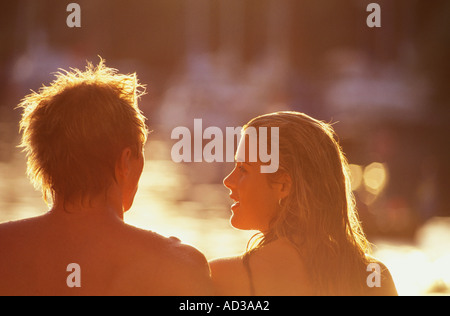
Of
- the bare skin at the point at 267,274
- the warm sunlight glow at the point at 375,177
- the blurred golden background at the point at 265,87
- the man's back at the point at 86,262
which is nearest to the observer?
the man's back at the point at 86,262

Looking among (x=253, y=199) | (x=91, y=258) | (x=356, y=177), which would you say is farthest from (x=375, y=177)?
(x=91, y=258)

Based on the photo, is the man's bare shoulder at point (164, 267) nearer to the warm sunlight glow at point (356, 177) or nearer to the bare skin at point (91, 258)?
the bare skin at point (91, 258)

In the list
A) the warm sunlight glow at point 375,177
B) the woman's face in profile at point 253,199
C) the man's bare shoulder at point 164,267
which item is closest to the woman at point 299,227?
the woman's face in profile at point 253,199

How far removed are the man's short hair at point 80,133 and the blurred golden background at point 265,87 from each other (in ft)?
14.1

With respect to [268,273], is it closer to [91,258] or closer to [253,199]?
[253,199]

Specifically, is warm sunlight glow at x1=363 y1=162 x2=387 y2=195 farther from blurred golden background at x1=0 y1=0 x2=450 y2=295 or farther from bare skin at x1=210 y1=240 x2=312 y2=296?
bare skin at x1=210 y1=240 x2=312 y2=296

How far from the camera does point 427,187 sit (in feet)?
49.6

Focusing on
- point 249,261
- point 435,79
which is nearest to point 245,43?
point 435,79

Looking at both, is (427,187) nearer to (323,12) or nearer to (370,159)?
(370,159)

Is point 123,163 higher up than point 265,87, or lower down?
lower down

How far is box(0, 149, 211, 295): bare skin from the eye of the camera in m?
2.51

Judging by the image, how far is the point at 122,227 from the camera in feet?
8.46

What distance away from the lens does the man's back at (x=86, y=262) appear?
8.24 ft

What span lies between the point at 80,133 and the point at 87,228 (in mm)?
308
